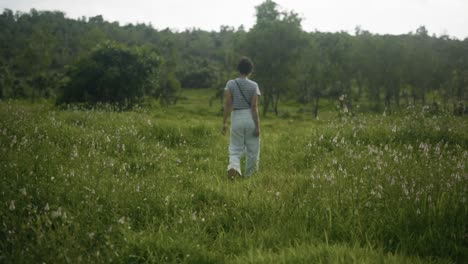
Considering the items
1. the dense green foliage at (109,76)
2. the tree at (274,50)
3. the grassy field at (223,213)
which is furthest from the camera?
the tree at (274,50)

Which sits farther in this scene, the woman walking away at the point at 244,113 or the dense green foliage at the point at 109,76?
the dense green foliage at the point at 109,76

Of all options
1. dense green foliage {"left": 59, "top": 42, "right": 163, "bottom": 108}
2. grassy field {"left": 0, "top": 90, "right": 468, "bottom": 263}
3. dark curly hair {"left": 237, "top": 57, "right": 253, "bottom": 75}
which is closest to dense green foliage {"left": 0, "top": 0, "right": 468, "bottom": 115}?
dense green foliage {"left": 59, "top": 42, "right": 163, "bottom": 108}

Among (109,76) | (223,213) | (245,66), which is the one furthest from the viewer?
(109,76)

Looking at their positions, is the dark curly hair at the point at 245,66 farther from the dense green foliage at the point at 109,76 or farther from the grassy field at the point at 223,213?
the dense green foliage at the point at 109,76

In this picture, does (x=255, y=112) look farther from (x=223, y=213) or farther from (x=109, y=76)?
(x=109, y=76)

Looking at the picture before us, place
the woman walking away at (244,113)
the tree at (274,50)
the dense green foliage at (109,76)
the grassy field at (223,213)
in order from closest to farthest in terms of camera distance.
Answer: the grassy field at (223,213)
the woman walking away at (244,113)
the dense green foliage at (109,76)
the tree at (274,50)

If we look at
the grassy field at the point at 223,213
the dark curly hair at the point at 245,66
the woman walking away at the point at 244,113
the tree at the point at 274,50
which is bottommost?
the grassy field at the point at 223,213

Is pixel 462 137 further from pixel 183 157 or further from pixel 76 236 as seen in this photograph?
pixel 76 236

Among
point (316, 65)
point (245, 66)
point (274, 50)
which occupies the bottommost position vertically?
point (245, 66)

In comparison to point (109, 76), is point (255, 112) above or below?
below

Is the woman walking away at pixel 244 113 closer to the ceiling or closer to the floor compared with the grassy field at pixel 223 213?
closer to the ceiling

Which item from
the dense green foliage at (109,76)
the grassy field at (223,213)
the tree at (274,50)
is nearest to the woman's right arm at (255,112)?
the grassy field at (223,213)

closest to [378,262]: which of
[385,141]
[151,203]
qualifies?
[151,203]

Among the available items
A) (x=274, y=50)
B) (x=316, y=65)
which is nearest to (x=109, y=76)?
Answer: (x=274, y=50)
